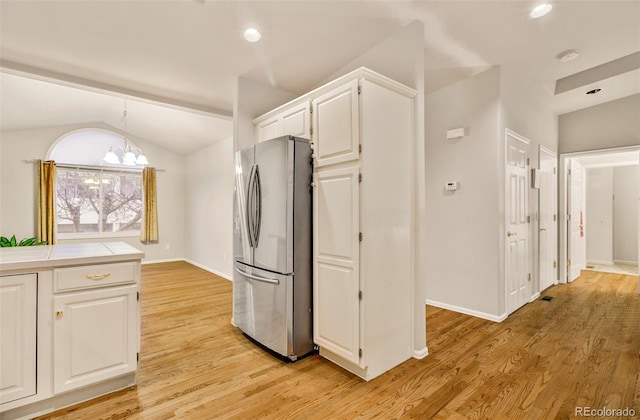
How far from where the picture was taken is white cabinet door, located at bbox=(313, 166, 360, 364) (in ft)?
6.92

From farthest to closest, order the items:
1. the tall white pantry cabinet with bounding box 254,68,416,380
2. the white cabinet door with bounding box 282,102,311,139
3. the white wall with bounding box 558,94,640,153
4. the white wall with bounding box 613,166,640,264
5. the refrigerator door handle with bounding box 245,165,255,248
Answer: the white wall with bounding box 613,166,640,264
the white wall with bounding box 558,94,640,153
the refrigerator door handle with bounding box 245,165,255,248
the white cabinet door with bounding box 282,102,311,139
the tall white pantry cabinet with bounding box 254,68,416,380

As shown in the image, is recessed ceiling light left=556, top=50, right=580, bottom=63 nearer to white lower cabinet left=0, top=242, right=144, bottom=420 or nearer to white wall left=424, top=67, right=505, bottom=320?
white wall left=424, top=67, right=505, bottom=320

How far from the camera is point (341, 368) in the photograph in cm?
227

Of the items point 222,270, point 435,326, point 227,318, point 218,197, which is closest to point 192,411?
point 227,318

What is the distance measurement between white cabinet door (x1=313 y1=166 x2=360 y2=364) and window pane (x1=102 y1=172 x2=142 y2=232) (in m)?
6.38

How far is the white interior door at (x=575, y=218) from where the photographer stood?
15.6 feet

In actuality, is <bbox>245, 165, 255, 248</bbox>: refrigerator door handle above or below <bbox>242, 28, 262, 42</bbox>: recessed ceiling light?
below

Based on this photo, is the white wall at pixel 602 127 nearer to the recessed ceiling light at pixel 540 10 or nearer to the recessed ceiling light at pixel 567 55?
the recessed ceiling light at pixel 567 55

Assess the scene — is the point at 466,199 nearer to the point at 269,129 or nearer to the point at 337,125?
the point at 337,125

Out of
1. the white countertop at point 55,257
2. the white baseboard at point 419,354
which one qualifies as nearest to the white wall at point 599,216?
the white baseboard at point 419,354

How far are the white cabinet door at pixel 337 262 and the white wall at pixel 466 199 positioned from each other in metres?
1.91

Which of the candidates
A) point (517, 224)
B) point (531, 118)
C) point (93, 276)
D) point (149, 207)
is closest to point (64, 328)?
point (93, 276)

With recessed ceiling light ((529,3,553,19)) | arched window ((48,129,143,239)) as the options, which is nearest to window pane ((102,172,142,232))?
arched window ((48,129,143,239))

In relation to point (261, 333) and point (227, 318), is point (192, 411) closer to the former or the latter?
point (261, 333)
